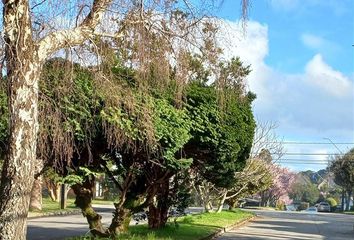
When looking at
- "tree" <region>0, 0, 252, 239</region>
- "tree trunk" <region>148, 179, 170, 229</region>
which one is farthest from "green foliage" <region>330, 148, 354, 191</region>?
"tree" <region>0, 0, 252, 239</region>

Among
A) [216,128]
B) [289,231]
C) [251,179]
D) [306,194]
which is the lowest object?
[289,231]

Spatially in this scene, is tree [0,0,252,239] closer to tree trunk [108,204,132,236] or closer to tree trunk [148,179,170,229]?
tree trunk [108,204,132,236]

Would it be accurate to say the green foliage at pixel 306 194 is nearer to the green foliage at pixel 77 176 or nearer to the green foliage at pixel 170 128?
the green foliage at pixel 77 176

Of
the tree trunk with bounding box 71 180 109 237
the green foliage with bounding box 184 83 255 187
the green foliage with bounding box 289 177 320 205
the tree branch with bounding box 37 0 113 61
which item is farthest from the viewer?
the green foliage with bounding box 289 177 320 205

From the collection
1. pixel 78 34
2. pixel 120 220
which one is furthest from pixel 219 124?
pixel 78 34

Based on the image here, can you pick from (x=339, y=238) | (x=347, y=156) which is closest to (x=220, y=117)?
(x=339, y=238)

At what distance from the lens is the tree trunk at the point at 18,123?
294 inches

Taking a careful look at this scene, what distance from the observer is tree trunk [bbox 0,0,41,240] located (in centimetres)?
746

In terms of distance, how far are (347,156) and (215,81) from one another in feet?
192

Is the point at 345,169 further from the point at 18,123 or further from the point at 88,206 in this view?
the point at 18,123

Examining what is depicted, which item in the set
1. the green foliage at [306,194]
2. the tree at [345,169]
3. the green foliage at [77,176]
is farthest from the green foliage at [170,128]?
the green foliage at [306,194]

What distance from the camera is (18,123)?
746 centimetres

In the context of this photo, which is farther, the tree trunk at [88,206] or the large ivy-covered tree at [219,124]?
the tree trunk at [88,206]

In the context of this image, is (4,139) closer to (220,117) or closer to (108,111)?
(108,111)
